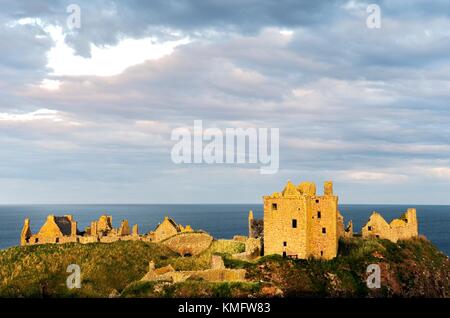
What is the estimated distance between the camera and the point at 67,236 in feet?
242

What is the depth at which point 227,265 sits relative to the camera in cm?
5109

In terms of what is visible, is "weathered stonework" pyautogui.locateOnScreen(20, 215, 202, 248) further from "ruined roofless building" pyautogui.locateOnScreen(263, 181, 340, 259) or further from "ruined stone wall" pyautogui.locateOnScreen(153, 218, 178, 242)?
"ruined roofless building" pyautogui.locateOnScreen(263, 181, 340, 259)

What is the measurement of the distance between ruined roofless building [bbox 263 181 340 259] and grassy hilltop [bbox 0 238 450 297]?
5.99 feet

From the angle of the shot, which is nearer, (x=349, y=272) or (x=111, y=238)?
(x=349, y=272)

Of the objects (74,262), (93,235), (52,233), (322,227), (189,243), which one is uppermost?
(322,227)

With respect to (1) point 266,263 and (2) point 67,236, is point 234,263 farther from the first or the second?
(2) point 67,236

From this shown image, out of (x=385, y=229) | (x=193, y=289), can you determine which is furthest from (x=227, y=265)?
(x=385, y=229)

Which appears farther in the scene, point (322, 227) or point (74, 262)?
point (74, 262)

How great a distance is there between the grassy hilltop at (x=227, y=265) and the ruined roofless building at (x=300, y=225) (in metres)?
1.82

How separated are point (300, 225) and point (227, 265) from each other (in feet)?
33.7

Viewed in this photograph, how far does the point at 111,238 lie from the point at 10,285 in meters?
22.4

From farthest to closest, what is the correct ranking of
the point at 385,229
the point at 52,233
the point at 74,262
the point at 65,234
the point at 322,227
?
1. the point at 65,234
2. the point at 52,233
3. the point at 385,229
4. the point at 74,262
5. the point at 322,227

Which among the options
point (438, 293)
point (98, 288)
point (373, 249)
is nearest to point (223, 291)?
point (98, 288)

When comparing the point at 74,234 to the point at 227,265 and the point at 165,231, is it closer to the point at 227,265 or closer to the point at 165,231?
the point at 165,231
